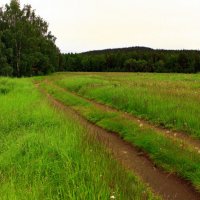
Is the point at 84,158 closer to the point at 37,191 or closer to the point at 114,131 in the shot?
the point at 37,191

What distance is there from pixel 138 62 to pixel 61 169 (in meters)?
114

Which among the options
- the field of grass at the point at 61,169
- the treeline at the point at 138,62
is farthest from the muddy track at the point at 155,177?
the treeline at the point at 138,62

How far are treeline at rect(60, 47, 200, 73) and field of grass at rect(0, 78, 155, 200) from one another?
103 meters

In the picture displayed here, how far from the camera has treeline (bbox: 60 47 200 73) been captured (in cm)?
11312

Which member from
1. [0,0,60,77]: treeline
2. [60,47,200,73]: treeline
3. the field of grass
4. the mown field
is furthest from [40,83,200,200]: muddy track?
[60,47,200,73]: treeline

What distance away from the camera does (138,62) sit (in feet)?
390

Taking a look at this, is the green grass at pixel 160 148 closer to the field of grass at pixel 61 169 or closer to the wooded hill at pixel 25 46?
the field of grass at pixel 61 169

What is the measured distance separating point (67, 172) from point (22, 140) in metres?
2.63

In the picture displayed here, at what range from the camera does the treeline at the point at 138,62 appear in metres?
113

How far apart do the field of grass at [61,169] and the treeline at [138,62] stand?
103 m

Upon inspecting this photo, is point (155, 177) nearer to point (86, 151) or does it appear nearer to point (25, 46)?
point (86, 151)

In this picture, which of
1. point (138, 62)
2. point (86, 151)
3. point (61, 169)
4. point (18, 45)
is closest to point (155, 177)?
point (86, 151)

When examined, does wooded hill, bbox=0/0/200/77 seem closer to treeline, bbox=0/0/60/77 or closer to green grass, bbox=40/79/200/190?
treeline, bbox=0/0/60/77

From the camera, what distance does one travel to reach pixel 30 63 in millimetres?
61719
